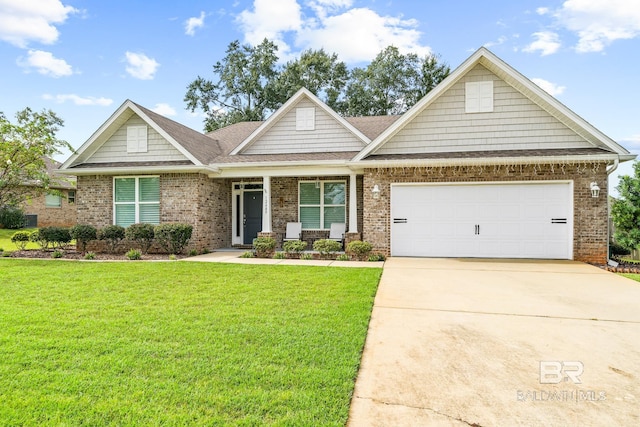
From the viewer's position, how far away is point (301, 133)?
1245cm

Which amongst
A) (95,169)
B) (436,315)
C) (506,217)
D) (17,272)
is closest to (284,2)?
(95,169)

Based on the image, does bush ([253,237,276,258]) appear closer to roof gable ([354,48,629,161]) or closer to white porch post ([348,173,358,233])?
white porch post ([348,173,358,233])

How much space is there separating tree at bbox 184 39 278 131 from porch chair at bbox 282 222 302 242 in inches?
752

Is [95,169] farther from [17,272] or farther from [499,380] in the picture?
[499,380]

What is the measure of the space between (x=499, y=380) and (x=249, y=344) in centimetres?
244

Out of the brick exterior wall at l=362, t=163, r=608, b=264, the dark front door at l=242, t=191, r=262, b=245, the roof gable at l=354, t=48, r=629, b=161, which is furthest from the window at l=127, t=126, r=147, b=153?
the brick exterior wall at l=362, t=163, r=608, b=264

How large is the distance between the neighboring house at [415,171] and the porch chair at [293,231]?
32cm

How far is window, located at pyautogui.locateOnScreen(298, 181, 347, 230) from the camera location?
41.5 ft

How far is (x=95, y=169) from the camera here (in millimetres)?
11852

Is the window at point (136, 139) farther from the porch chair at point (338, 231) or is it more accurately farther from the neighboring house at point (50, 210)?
the neighboring house at point (50, 210)

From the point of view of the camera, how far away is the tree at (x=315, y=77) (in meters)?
28.9

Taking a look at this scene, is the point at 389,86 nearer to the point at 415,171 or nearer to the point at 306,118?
the point at 306,118

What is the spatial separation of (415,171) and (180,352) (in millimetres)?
8566

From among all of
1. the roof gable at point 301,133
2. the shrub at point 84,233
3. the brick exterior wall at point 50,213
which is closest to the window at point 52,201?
the brick exterior wall at point 50,213
